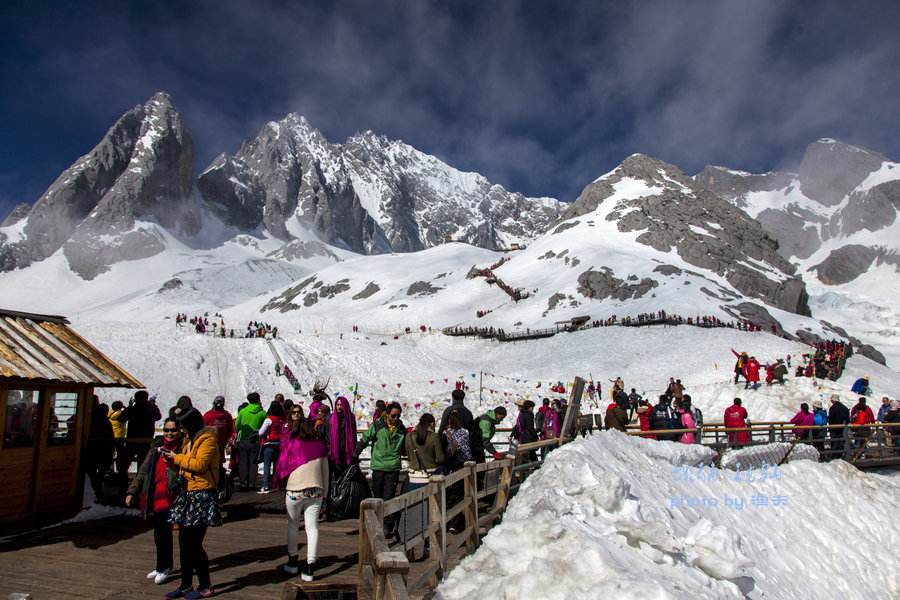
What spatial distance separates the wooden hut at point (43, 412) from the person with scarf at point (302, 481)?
4.27 meters

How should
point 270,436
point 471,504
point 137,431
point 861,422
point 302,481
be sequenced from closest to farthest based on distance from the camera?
point 302,481 < point 471,504 < point 137,431 < point 270,436 < point 861,422

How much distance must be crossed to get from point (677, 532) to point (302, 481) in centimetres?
582

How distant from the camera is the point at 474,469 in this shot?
7.13 metres

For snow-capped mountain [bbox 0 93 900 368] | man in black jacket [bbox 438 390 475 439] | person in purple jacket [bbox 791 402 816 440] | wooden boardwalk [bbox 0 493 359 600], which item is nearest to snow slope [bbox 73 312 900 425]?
person in purple jacket [bbox 791 402 816 440]

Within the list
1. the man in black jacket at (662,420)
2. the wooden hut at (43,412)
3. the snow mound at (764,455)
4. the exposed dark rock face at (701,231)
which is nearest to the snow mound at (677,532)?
the snow mound at (764,455)

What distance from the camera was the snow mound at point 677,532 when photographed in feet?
19.2

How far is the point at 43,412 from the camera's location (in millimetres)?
8805

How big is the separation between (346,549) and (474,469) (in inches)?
85.4

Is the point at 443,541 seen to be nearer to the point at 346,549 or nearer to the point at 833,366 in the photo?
the point at 346,549

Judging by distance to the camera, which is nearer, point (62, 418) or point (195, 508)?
point (195, 508)

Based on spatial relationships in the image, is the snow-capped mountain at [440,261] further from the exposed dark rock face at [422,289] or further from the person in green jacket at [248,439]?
the person in green jacket at [248,439]

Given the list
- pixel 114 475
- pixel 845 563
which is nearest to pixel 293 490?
pixel 114 475

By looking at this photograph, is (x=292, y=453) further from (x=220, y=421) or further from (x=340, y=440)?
(x=220, y=421)

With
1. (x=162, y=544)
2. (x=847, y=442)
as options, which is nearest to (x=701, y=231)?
(x=847, y=442)
